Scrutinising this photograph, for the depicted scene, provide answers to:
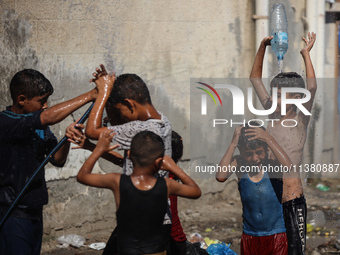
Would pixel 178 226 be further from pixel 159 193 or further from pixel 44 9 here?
pixel 44 9

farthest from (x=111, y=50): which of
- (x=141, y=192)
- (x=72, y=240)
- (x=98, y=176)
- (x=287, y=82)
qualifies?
(x=141, y=192)

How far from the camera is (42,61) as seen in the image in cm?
589

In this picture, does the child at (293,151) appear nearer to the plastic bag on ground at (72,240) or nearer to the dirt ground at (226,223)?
the dirt ground at (226,223)

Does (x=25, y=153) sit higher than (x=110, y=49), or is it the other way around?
(x=110, y=49)

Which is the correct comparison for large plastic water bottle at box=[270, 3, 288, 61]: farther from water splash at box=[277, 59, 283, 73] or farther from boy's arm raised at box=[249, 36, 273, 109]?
boy's arm raised at box=[249, 36, 273, 109]

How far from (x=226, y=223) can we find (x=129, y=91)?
3553 mm

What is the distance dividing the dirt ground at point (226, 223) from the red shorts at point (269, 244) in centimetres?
155

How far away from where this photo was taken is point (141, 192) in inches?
126

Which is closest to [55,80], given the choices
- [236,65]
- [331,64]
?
[236,65]

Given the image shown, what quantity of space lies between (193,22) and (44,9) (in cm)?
177

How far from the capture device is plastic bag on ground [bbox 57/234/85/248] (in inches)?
230

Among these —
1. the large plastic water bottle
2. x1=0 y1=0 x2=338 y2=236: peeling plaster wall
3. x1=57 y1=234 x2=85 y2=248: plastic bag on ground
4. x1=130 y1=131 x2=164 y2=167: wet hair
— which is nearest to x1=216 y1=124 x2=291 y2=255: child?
x1=130 y1=131 x2=164 y2=167: wet hair

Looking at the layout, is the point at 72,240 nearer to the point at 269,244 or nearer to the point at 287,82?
the point at 269,244

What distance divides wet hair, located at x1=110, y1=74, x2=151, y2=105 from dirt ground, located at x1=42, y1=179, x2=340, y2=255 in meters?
2.61
